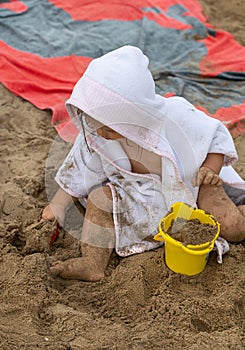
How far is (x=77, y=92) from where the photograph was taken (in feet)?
6.91

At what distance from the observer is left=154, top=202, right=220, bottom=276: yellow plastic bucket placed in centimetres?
200

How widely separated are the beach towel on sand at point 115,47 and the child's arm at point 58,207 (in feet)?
1.76

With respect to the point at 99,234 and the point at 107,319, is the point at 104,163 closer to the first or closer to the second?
the point at 99,234

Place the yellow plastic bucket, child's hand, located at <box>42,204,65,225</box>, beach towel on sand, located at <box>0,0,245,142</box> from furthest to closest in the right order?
beach towel on sand, located at <box>0,0,245,142</box>
child's hand, located at <box>42,204,65,225</box>
the yellow plastic bucket

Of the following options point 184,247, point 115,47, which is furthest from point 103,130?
point 115,47

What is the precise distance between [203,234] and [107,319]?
46 centimetres

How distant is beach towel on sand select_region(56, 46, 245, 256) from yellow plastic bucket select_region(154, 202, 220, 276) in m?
0.10

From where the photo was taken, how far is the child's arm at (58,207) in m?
2.41

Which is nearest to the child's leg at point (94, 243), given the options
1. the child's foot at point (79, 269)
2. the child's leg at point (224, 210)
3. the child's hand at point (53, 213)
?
the child's foot at point (79, 269)

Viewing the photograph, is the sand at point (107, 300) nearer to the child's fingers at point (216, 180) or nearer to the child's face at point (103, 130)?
the child's fingers at point (216, 180)

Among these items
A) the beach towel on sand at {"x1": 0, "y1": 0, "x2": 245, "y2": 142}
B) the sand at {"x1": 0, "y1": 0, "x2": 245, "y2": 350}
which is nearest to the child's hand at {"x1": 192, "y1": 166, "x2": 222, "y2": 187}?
the sand at {"x1": 0, "y1": 0, "x2": 245, "y2": 350}

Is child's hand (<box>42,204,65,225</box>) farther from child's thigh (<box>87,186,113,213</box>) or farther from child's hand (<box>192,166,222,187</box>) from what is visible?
child's hand (<box>192,166,222,187</box>)

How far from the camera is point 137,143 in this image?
218 centimetres

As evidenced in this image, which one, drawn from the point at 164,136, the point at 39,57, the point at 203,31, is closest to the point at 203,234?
the point at 164,136
